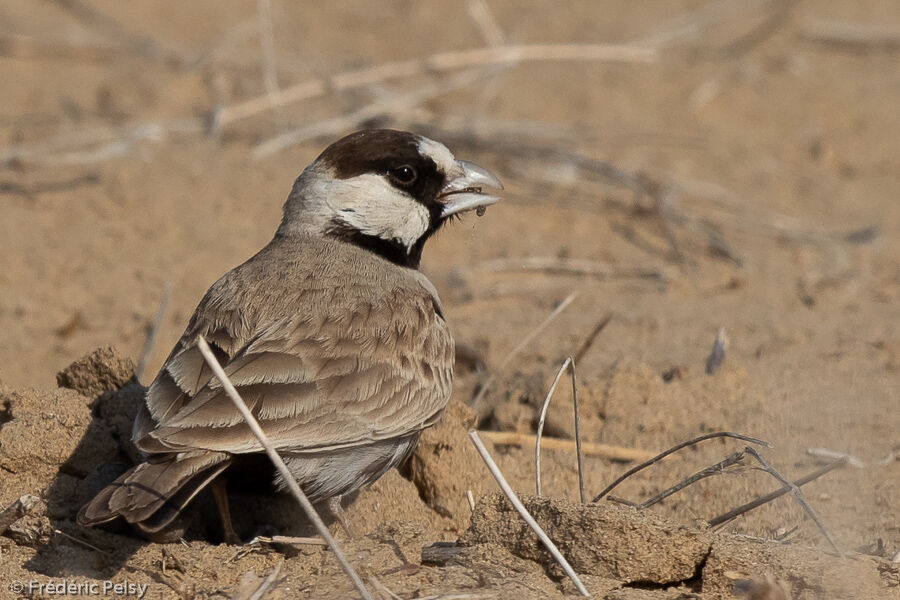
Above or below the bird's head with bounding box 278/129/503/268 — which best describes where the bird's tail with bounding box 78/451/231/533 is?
below

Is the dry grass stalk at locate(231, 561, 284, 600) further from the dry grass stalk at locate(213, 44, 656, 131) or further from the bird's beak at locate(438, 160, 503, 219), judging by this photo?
the dry grass stalk at locate(213, 44, 656, 131)

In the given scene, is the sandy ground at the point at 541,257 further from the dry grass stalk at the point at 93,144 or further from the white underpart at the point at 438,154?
the white underpart at the point at 438,154

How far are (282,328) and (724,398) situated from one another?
82.5 inches

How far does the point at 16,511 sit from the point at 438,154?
2.15 meters

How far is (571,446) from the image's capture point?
15.8 feet

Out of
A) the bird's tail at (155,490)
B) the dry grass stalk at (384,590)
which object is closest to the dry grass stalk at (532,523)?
the dry grass stalk at (384,590)

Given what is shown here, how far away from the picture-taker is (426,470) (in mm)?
4398

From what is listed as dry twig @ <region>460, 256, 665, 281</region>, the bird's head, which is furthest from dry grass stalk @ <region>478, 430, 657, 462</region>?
dry twig @ <region>460, 256, 665, 281</region>

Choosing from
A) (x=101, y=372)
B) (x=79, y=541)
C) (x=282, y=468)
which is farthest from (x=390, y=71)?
(x=282, y=468)

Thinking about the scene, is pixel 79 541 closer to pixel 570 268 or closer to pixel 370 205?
pixel 370 205

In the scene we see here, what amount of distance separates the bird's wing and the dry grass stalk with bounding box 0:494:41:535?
0.41m

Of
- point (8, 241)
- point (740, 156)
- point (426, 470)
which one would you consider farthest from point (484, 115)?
point (426, 470)

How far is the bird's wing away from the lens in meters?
3.43

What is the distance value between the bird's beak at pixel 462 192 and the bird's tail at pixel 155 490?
1732 millimetres
